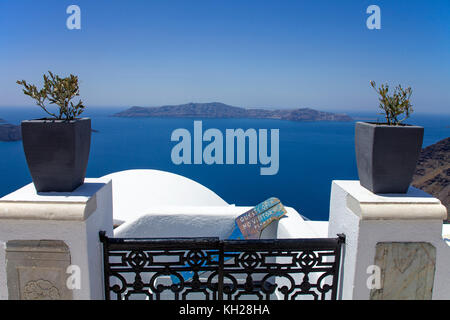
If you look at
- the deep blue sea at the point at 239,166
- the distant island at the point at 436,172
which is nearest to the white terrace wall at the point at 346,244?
the distant island at the point at 436,172

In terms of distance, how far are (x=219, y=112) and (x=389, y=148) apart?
76.7 feet

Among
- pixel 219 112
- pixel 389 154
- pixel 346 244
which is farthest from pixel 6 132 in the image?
pixel 389 154

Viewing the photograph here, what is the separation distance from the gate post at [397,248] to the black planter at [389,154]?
0.07m

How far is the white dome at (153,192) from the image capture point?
7312 millimetres

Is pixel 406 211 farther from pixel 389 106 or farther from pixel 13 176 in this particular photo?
pixel 13 176

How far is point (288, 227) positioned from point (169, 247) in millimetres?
1724

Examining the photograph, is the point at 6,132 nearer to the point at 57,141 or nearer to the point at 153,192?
the point at 153,192

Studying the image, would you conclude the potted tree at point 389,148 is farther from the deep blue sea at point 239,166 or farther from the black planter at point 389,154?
the deep blue sea at point 239,166

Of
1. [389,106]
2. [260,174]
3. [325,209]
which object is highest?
[389,106]

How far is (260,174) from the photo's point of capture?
74.3 ft

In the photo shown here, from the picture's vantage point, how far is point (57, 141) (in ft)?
5.31

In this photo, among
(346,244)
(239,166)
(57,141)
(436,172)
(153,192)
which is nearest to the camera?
(57,141)

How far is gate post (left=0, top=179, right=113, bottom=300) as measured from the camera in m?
1.59
